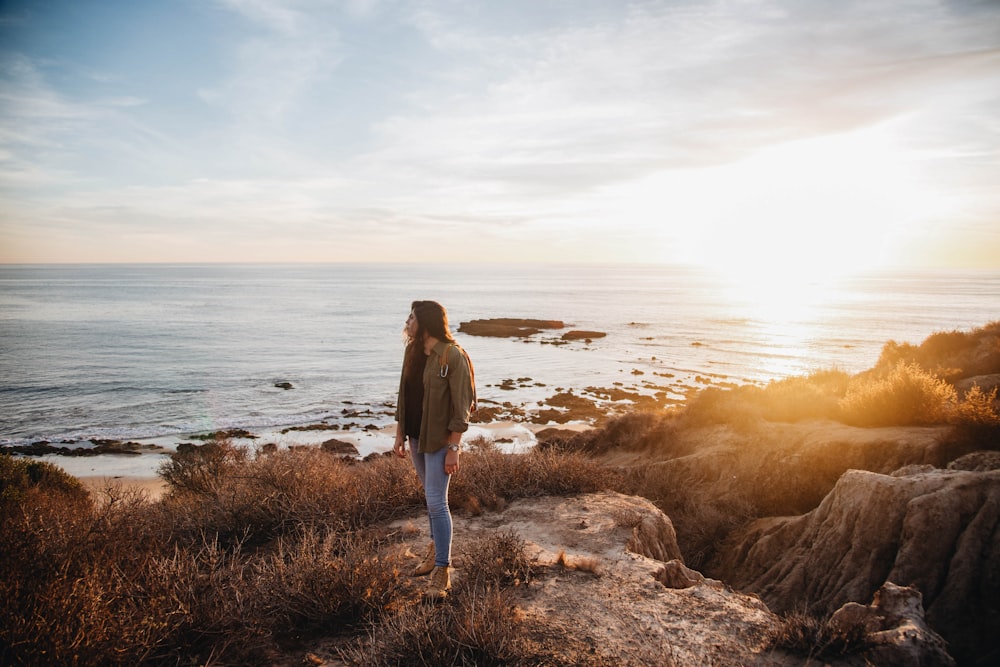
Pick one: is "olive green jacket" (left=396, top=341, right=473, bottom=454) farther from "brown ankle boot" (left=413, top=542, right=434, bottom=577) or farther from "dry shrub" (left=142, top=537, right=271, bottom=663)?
"dry shrub" (left=142, top=537, right=271, bottom=663)

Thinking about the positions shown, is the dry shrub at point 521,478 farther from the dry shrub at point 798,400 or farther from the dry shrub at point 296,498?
the dry shrub at point 798,400

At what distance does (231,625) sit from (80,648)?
3.38ft

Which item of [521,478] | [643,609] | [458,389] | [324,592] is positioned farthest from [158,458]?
[643,609]

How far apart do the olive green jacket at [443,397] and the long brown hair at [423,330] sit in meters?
0.14

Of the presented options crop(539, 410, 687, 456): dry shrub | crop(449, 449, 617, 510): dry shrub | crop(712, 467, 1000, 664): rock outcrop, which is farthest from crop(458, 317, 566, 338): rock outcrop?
crop(712, 467, 1000, 664): rock outcrop

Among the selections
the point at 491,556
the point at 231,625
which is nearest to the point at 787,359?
the point at 491,556

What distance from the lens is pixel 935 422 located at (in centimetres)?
994

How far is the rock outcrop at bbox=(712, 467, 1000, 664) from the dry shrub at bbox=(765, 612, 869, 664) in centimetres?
113

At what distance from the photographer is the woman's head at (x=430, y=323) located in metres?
4.71

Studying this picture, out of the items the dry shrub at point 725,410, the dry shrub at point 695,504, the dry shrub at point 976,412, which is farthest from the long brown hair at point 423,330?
the dry shrub at point 725,410

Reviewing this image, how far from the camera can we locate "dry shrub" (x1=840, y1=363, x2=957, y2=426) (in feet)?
33.1

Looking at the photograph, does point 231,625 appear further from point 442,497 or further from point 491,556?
point 491,556

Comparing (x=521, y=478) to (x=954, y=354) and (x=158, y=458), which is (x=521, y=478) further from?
(x=158, y=458)

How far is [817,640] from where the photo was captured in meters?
4.09
